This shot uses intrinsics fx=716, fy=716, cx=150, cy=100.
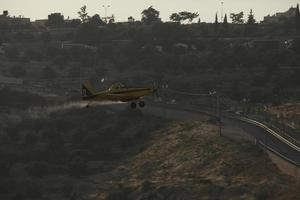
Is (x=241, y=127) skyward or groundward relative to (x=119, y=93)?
groundward

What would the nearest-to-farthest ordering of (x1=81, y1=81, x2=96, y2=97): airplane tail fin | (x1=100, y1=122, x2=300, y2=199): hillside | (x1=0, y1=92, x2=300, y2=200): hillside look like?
(x1=81, y1=81, x2=96, y2=97): airplane tail fin < (x1=100, y1=122, x2=300, y2=199): hillside < (x1=0, y1=92, x2=300, y2=200): hillside

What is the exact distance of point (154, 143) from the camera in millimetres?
109875

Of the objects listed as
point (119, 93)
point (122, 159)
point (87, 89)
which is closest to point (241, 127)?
point (122, 159)

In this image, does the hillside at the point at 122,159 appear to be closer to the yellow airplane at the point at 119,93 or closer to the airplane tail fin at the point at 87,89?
the airplane tail fin at the point at 87,89

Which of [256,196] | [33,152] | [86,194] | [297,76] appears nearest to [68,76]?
[297,76]

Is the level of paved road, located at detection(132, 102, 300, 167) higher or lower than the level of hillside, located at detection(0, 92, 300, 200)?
higher

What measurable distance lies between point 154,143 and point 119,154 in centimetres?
588

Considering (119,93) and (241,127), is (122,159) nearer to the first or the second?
(241,127)

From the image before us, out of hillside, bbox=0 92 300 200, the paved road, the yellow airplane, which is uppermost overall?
the yellow airplane

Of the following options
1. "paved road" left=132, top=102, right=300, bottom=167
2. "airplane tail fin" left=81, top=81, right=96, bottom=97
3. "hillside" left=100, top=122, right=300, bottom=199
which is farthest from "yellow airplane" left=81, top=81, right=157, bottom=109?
"paved road" left=132, top=102, right=300, bottom=167

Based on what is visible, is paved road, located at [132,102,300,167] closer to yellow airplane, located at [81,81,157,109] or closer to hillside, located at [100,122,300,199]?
hillside, located at [100,122,300,199]

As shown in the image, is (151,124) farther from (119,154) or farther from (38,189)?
(38,189)

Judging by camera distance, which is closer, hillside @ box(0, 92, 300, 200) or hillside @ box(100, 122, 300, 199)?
hillside @ box(100, 122, 300, 199)

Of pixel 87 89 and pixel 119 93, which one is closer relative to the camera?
pixel 119 93
